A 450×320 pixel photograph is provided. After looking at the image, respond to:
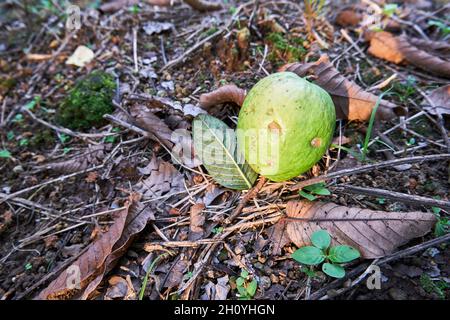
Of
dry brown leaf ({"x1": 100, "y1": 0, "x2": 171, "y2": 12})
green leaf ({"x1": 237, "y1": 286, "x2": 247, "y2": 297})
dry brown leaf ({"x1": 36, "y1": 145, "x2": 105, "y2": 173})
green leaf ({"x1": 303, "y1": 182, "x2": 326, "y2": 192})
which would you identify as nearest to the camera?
green leaf ({"x1": 237, "y1": 286, "x2": 247, "y2": 297})

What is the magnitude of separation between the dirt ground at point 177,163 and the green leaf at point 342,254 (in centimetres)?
7

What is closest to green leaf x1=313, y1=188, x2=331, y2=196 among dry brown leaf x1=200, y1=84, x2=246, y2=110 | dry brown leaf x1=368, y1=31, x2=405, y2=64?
dry brown leaf x1=200, y1=84, x2=246, y2=110

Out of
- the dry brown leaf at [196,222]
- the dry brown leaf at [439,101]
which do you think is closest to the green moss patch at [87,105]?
the dry brown leaf at [196,222]

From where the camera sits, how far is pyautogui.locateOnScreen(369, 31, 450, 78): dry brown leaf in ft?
8.13

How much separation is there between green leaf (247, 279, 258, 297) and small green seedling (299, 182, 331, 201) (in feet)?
1.58

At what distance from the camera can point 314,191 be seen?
5.76ft

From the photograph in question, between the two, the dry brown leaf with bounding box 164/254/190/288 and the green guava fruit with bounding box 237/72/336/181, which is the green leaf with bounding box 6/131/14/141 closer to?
the dry brown leaf with bounding box 164/254/190/288

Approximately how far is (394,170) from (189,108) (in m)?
1.22

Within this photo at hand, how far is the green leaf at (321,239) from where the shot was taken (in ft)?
5.08

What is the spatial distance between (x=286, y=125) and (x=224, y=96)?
65cm

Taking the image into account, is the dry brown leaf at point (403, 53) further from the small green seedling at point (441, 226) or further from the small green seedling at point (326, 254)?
the small green seedling at point (326, 254)

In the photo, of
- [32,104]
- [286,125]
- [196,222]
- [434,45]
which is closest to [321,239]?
[286,125]

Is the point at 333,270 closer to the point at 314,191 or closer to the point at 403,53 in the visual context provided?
the point at 314,191
